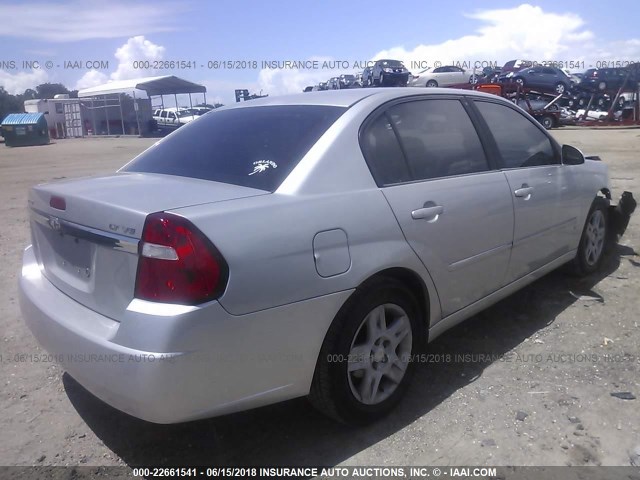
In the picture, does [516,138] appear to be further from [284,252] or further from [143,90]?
[143,90]

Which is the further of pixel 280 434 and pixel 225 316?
pixel 280 434

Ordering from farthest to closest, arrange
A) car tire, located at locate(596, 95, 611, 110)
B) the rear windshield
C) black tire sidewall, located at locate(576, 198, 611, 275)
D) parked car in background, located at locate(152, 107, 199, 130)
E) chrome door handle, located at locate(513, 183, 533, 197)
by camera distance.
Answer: parked car in background, located at locate(152, 107, 199, 130) < car tire, located at locate(596, 95, 611, 110) < black tire sidewall, located at locate(576, 198, 611, 275) < chrome door handle, located at locate(513, 183, 533, 197) < the rear windshield

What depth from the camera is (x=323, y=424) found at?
9.46 feet

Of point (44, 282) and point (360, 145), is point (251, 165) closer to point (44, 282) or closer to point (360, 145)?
point (360, 145)

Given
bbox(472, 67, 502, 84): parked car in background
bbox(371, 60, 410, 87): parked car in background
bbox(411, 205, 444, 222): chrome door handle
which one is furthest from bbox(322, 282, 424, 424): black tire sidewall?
bbox(472, 67, 502, 84): parked car in background

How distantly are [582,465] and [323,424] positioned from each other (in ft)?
4.02

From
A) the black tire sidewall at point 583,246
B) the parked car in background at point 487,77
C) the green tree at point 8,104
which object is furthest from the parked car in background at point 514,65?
the green tree at point 8,104

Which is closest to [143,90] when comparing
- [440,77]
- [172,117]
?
[172,117]

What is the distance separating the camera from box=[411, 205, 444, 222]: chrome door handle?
2881mm

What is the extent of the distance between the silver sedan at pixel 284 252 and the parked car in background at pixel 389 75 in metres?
11.2

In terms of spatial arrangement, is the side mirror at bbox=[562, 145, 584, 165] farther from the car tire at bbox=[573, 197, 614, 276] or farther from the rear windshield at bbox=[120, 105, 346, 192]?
the rear windshield at bbox=[120, 105, 346, 192]

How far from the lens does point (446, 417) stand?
2896 mm

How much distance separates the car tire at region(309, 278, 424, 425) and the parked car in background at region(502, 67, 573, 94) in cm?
2394

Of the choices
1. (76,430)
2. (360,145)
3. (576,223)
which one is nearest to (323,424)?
(76,430)
